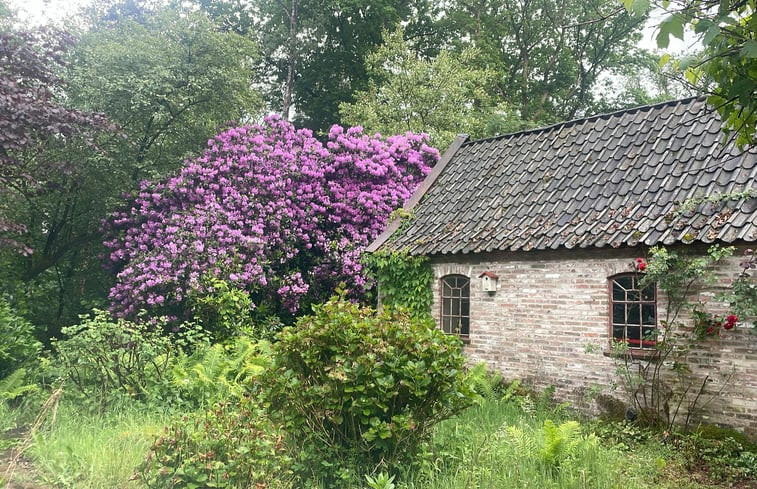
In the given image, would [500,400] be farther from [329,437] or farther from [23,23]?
[23,23]

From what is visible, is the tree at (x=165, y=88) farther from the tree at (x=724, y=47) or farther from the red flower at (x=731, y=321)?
the tree at (x=724, y=47)

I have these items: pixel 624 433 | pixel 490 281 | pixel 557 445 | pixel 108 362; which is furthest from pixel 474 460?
pixel 108 362

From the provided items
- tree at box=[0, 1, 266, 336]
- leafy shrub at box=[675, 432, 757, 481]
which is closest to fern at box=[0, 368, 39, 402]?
tree at box=[0, 1, 266, 336]

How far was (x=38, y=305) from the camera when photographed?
15352 mm

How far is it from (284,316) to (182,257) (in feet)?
11.7

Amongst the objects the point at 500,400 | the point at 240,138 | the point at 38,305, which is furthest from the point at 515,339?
the point at 38,305

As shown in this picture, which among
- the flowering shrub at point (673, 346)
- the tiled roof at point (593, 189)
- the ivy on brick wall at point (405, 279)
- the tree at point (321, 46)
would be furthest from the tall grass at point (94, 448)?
the tree at point (321, 46)

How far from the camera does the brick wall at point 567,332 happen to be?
24.6 feet

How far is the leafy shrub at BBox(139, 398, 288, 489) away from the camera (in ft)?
14.6

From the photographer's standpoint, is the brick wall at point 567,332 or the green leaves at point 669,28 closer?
the green leaves at point 669,28

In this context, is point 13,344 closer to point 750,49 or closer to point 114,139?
point 114,139

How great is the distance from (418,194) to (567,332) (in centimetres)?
538

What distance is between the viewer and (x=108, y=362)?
27.3 ft

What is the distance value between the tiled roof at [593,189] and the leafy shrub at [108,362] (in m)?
5.40
